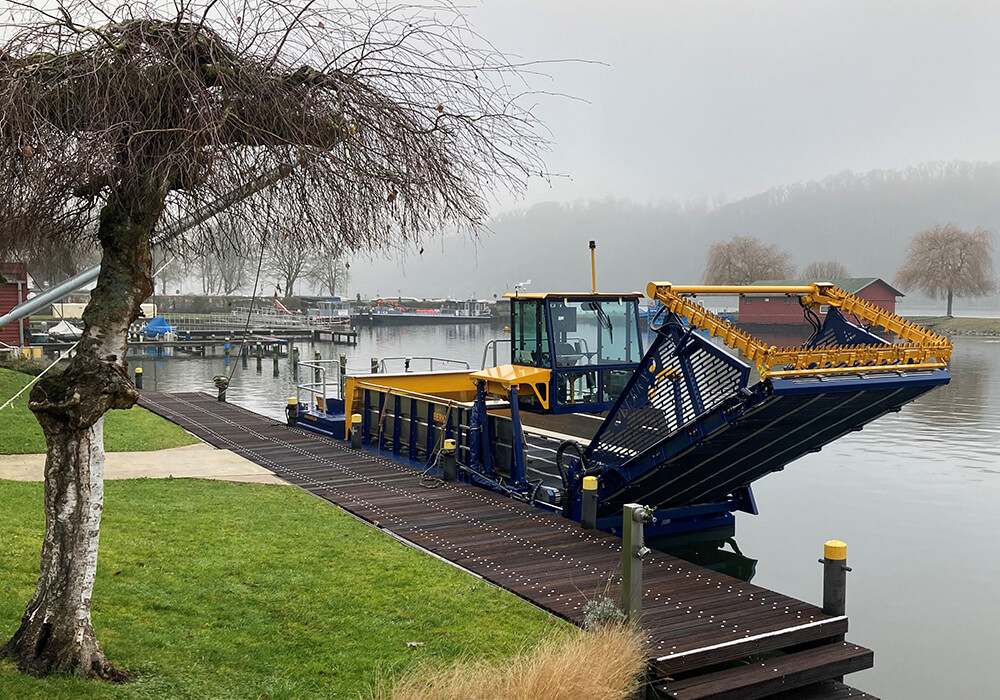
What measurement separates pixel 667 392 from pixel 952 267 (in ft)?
343

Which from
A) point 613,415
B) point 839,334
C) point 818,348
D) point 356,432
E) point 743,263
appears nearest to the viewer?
point 818,348

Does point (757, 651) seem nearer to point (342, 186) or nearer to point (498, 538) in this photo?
point (498, 538)

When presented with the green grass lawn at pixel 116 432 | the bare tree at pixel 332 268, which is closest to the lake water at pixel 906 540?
the bare tree at pixel 332 268

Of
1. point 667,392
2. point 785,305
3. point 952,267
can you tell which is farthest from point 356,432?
point 952,267

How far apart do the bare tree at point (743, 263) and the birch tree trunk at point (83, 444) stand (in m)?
107

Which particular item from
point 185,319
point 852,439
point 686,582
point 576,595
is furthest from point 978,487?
point 185,319

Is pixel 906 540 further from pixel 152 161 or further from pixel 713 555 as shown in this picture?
pixel 152 161

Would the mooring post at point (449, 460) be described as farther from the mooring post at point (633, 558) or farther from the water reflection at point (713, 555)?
the mooring post at point (633, 558)

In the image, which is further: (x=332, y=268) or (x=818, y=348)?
(x=818, y=348)

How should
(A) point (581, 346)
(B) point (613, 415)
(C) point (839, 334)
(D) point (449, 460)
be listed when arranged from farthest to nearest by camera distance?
(D) point (449, 460)
(A) point (581, 346)
(B) point (613, 415)
(C) point (839, 334)

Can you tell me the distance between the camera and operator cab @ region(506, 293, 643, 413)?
14.2 m

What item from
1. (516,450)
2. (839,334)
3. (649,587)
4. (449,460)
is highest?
(839,334)

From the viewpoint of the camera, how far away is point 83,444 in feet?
19.2

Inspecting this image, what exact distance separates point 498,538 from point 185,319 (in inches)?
3389
